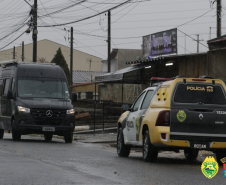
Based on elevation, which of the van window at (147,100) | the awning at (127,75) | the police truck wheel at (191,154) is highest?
the awning at (127,75)

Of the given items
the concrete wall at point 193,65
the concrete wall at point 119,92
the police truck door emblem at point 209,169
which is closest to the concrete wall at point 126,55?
the concrete wall at point 119,92

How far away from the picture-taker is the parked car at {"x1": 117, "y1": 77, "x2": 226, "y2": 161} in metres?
11.2

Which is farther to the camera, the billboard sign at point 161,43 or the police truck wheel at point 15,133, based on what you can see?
the billboard sign at point 161,43

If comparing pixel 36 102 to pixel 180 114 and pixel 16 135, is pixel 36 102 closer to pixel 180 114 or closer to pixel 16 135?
pixel 16 135

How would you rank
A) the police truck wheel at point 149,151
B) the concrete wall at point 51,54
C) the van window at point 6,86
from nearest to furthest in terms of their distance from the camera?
the police truck wheel at point 149,151 < the van window at point 6,86 < the concrete wall at point 51,54

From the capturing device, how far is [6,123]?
781 inches

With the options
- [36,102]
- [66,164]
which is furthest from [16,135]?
[66,164]

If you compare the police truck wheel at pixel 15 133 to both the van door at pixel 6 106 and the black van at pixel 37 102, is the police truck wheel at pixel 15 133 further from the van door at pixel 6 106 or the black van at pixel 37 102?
the van door at pixel 6 106

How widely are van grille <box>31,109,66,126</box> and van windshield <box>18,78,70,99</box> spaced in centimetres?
83

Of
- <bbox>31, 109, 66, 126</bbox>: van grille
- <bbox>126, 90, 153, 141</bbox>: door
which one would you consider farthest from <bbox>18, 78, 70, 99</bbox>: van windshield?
<bbox>126, 90, 153, 141</bbox>: door

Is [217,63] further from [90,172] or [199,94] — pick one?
[90,172]

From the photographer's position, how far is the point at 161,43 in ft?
114

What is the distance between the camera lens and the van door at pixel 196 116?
439 inches

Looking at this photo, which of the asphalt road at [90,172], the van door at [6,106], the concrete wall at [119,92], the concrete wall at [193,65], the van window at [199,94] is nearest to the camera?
the asphalt road at [90,172]
